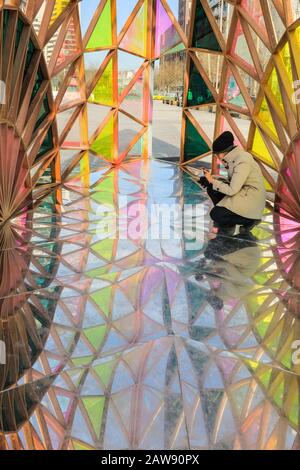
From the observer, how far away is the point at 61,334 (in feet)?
19.0

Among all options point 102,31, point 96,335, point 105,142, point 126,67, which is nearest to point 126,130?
point 105,142

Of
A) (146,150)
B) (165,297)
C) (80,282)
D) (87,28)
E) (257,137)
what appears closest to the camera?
(165,297)

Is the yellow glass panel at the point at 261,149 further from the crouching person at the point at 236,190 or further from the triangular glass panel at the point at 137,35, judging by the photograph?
the triangular glass panel at the point at 137,35

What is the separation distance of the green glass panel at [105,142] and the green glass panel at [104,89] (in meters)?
0.72

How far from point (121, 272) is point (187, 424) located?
385 centimetres

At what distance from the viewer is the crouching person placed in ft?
30.7

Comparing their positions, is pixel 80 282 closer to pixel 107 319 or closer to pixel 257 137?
pixel 107 319

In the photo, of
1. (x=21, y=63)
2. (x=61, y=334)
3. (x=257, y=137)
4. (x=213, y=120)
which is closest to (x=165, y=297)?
(x=61, y=334)

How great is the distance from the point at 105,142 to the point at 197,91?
3.91 metres

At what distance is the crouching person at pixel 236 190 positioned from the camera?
30.7 ft

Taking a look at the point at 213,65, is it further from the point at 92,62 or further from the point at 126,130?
the point at 126,130

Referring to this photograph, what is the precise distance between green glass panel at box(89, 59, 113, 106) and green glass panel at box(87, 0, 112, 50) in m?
0.85

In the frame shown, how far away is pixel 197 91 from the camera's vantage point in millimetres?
17156

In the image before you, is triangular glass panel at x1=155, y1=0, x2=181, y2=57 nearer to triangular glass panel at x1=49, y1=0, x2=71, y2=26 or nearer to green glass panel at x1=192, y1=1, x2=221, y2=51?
green glass panel at x1=192, y1=1, x2=221, y2=51
